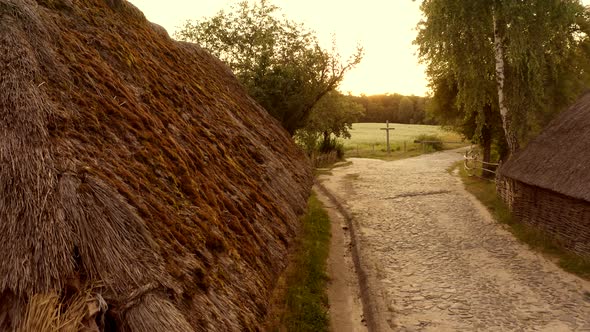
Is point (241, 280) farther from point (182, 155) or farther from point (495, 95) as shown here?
point (495, 95)

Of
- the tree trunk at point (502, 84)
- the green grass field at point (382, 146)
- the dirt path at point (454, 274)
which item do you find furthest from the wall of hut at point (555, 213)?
the green grass field at point (382, 146)

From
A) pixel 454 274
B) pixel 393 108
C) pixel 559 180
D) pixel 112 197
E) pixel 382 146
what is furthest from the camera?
pixel 393 108

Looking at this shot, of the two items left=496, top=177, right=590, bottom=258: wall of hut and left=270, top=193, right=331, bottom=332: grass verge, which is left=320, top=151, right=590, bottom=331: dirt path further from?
left=270, top=193, right=331, bottom=332: grass verge

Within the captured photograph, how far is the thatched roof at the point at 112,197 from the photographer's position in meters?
2.95

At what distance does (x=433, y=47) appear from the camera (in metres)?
16.1

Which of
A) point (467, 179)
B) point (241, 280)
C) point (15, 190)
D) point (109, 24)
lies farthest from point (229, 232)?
point (467, 179)

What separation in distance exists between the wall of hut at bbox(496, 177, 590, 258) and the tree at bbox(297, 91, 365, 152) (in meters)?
15.3

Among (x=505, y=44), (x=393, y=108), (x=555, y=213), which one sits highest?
(x=505, y=44)

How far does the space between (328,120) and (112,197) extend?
29.6 metres

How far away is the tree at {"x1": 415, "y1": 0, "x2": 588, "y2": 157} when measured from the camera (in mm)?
14375

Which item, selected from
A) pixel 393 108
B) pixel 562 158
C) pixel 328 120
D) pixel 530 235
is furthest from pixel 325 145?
pixel 393 108

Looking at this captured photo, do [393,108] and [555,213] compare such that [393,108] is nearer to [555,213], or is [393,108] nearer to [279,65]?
[279,65]

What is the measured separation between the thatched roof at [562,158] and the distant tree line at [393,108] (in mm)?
69429

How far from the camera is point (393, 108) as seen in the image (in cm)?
8638
